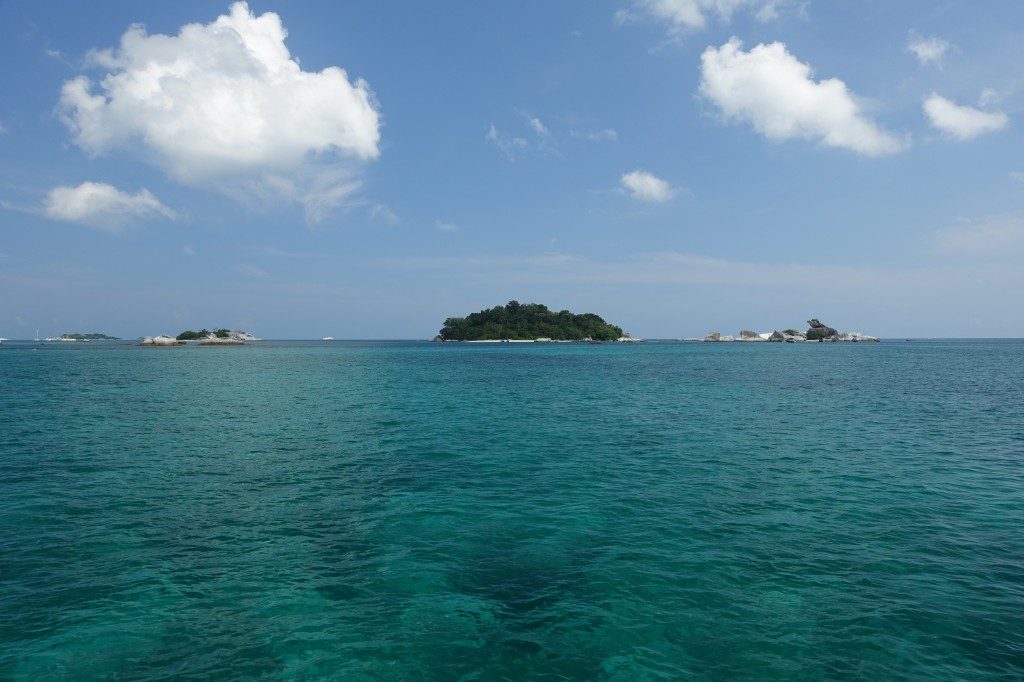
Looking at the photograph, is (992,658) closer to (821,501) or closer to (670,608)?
(670,608)

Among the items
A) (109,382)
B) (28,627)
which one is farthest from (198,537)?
(109,382)

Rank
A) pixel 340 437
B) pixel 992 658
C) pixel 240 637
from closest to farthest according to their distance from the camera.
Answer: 1. pixel 992 658
2. pixel 240 637
3. pixel 340 437

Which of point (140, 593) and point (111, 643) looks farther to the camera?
point (140, 593)

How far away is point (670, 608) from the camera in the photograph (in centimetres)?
1230

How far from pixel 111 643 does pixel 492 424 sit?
28.0m

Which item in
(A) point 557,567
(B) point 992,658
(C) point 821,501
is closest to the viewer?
(B) point 992,658

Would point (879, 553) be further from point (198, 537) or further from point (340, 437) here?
point (340, 437)

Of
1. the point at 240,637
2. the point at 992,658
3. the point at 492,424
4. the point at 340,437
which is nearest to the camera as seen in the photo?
the point at 992,658

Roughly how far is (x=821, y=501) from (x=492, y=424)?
2246 cm

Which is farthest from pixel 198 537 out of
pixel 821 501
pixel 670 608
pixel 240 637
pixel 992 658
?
pixel 821 501

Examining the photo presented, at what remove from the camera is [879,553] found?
50.0 feet

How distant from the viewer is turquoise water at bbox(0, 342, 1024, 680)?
1058 centimetres

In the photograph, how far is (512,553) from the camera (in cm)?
1530

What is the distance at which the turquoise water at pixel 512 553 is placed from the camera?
10578 mm
